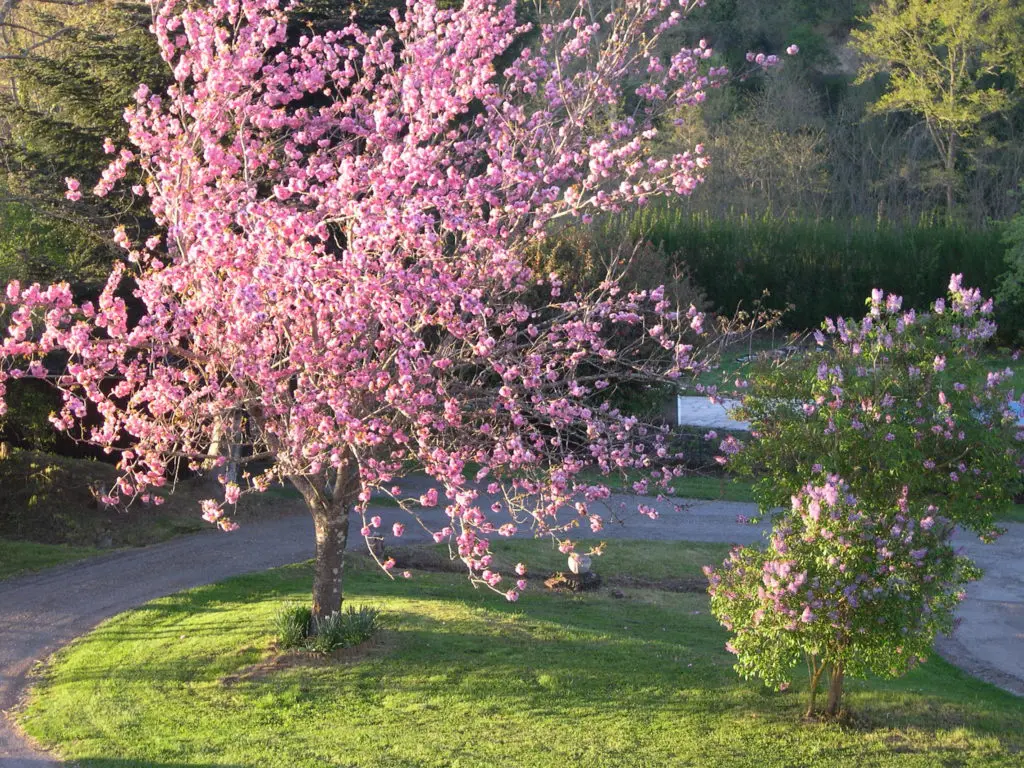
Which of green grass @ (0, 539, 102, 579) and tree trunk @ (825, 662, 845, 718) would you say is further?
green grass @ (0, 539, 102, 579)

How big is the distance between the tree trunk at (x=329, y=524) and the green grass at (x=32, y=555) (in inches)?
225

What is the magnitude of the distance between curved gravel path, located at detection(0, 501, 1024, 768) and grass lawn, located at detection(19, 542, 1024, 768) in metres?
0.39

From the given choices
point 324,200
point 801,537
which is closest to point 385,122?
point 324,200

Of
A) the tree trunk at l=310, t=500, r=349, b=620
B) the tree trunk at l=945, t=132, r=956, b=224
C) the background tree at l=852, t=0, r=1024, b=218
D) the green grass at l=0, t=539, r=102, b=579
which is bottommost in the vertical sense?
the green grass at l=0, t=539, r=102, b=579

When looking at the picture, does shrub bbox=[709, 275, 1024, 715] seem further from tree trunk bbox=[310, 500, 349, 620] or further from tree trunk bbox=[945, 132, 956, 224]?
tree trunk bbox=[945, 132, 956, 224]

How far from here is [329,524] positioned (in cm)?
1066

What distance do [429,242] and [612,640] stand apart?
193 inches

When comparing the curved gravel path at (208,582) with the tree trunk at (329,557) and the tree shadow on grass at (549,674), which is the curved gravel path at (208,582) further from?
the tree trunk at (329,557)

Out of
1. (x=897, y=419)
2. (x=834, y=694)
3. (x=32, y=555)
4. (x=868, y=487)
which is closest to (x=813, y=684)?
(x=834, y=694)

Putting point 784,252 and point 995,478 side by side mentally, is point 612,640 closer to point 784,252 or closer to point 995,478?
point 995,478

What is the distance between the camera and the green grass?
14.8 meters

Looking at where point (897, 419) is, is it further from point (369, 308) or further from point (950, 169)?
point (950, 169)

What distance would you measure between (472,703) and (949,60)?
3852 centimetres

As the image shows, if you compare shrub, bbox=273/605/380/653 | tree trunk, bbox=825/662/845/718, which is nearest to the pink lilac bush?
tree trunk, bbox=825/662/845/718
